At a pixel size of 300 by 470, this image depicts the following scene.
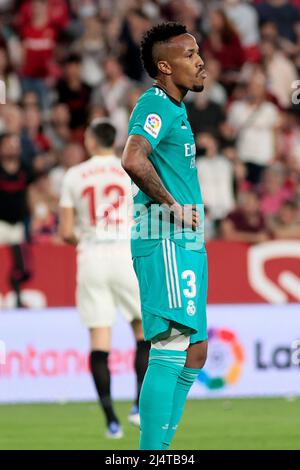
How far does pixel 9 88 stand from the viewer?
15.7m

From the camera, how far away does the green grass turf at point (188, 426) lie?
28.3 feet

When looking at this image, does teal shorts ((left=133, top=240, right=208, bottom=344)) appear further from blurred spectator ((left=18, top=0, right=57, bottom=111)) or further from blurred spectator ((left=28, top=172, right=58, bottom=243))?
blurred spectator ((left=18, top=0, right=57, bottom=111))

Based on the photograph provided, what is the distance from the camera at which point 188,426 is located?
9562 millimetres

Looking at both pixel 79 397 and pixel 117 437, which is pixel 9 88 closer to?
pixel 79 397

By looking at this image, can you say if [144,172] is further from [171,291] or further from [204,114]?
[204,114]

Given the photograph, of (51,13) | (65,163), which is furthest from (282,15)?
(65,163)

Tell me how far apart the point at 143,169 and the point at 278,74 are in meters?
9.89

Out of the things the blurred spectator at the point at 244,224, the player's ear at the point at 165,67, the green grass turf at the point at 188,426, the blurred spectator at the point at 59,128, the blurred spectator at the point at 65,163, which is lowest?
the green grass turf at the point at 188,426

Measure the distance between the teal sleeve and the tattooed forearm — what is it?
0.14 ft

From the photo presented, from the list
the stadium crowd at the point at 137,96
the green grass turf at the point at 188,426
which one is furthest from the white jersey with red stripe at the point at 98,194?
the stadium crowd at the point at 137,96

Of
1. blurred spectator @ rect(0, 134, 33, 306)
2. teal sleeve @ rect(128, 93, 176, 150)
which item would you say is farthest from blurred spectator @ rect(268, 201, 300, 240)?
teal sleeve @ rect(128, 93, 176, 150)

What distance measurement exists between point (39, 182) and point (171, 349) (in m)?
7.42

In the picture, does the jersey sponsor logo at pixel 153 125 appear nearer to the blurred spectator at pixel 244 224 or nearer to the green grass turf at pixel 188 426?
the green grass turf at pixel 188 426

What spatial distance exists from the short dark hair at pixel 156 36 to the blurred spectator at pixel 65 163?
7.51 m
